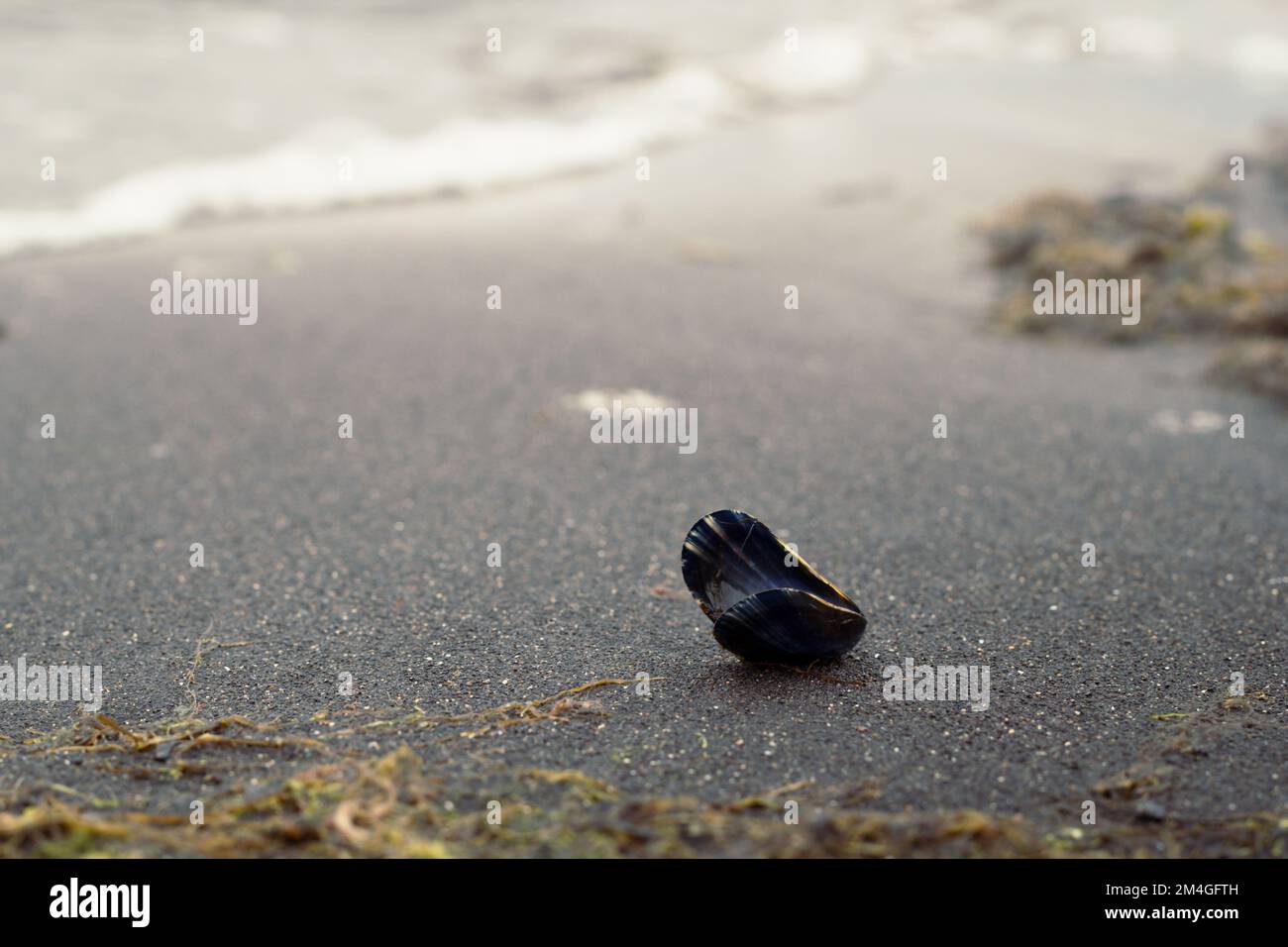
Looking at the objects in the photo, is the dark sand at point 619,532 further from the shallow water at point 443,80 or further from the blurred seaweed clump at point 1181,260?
the shallow water at point 443,80

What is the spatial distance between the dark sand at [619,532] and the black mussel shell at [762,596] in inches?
3.5

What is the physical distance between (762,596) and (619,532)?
112cm

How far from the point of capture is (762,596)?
273cm

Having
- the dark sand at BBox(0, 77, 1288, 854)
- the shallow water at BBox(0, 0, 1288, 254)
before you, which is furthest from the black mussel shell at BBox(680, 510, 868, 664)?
the shallow water at BBox(0, 0, 1288, 254)

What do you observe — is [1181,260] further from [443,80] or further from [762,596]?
[443,80]

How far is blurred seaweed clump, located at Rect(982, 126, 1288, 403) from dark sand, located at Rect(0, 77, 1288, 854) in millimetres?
231

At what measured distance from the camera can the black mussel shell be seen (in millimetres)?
2748

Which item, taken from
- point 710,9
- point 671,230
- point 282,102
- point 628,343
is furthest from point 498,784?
point 710,9

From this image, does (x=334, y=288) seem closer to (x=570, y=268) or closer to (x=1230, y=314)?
(x=570, y=268)

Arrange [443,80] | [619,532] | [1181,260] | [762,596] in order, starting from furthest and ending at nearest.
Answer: [443,80]
[1181,260]
[619,532]
[762,596]

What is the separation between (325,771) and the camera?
7.91 feet

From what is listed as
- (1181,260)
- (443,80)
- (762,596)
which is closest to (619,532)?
(762,596)

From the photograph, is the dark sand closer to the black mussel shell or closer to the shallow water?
the black mussel shell
